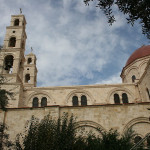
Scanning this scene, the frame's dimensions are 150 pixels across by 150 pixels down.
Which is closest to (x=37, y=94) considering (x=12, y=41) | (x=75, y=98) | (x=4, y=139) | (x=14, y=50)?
(x=75, y=98)

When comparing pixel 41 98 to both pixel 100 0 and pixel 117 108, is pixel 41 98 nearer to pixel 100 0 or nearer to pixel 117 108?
pixel 117 108

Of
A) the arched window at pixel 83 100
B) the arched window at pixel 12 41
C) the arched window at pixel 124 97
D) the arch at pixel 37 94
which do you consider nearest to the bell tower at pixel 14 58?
the arched window at pixel 12 41

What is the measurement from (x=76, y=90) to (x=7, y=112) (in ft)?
31.0

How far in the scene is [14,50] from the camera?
20.8 meters

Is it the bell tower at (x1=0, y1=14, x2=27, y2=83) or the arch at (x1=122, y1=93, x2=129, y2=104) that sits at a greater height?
the bell tower at (x1=0, y1=14, x2=27, y2=83)

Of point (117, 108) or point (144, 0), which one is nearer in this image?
point (144, 0)

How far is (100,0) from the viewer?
5.71 m

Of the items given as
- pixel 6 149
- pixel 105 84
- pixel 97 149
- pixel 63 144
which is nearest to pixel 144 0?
pixel 97 149

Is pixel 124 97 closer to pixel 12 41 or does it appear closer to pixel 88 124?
pixel 88 124

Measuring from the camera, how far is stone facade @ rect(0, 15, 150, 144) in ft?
37.0

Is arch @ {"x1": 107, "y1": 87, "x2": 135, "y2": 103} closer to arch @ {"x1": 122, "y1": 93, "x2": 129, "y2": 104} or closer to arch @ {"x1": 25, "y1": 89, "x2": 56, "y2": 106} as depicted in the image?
arch @ {"x1": 122, "y1": 93, "x2": 129, "y2": 104}

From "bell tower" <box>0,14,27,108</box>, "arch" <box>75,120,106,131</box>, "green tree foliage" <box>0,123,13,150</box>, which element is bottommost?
"green tree foliage" <box>0,123,13,150</box>

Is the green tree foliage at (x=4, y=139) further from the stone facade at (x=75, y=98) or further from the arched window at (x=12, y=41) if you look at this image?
the arched window at (x=12, y=41)

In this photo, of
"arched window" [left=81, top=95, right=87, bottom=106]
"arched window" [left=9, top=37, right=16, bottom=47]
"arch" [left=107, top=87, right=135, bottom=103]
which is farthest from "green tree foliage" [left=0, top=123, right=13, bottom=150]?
"arched window" [left=9, top=37, right=16, bottom=47]
